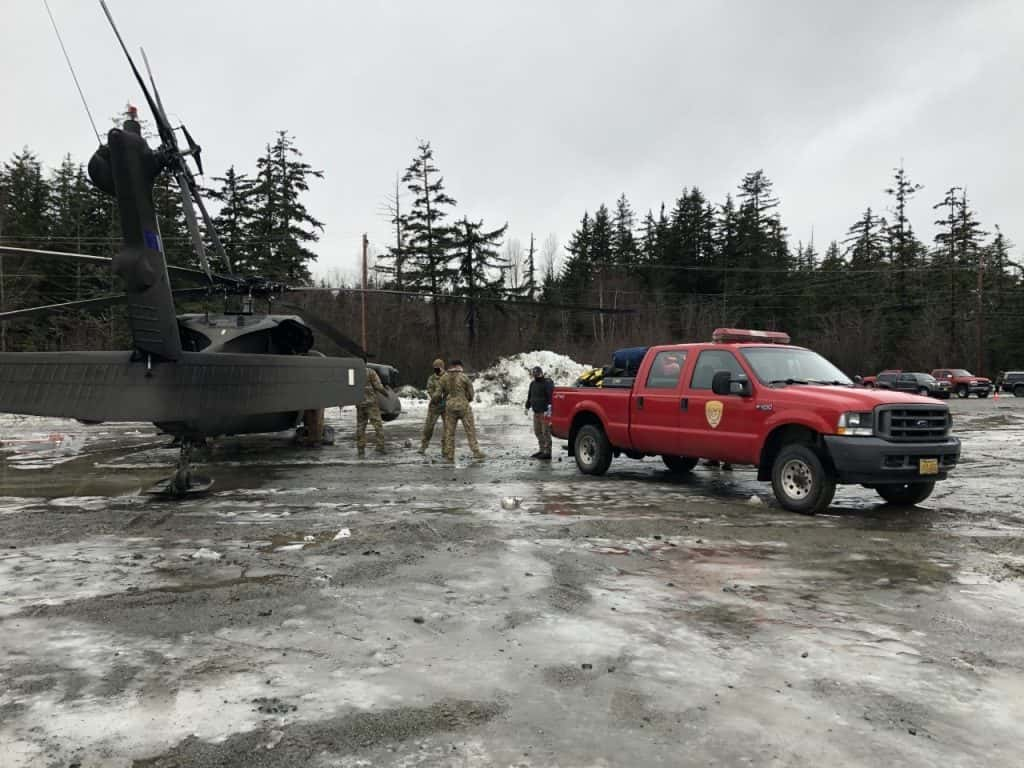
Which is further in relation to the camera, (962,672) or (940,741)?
(962,672)

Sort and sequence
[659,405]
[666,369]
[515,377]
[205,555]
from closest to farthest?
[205,555], [659,405], [666,369], [515,377]

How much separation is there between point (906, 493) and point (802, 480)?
1.61m

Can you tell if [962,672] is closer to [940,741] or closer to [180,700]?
[940,741]

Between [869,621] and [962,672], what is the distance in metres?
0.80

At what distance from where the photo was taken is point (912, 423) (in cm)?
784

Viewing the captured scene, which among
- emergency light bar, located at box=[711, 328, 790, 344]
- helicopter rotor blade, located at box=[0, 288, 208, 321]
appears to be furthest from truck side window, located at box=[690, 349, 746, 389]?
helicopter rotor blade, located at box=[0, 288, 208, 321]

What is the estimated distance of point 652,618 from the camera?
14.8 ft

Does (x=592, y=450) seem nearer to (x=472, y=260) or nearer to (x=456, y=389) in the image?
(x=456, y=389)

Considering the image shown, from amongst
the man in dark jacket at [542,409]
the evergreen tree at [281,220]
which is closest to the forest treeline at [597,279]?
the evergreen tree at [281,220]

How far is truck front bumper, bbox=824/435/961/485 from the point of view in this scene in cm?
752

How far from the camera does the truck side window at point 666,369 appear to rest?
32.1 feet

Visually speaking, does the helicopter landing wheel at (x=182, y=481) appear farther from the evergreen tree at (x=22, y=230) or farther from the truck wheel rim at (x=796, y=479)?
the evergreen tree at (x=22, y=230)

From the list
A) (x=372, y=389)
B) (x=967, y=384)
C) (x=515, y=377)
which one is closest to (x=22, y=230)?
(x=515, y=377)

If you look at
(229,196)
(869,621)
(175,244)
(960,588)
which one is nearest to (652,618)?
(869,621)
